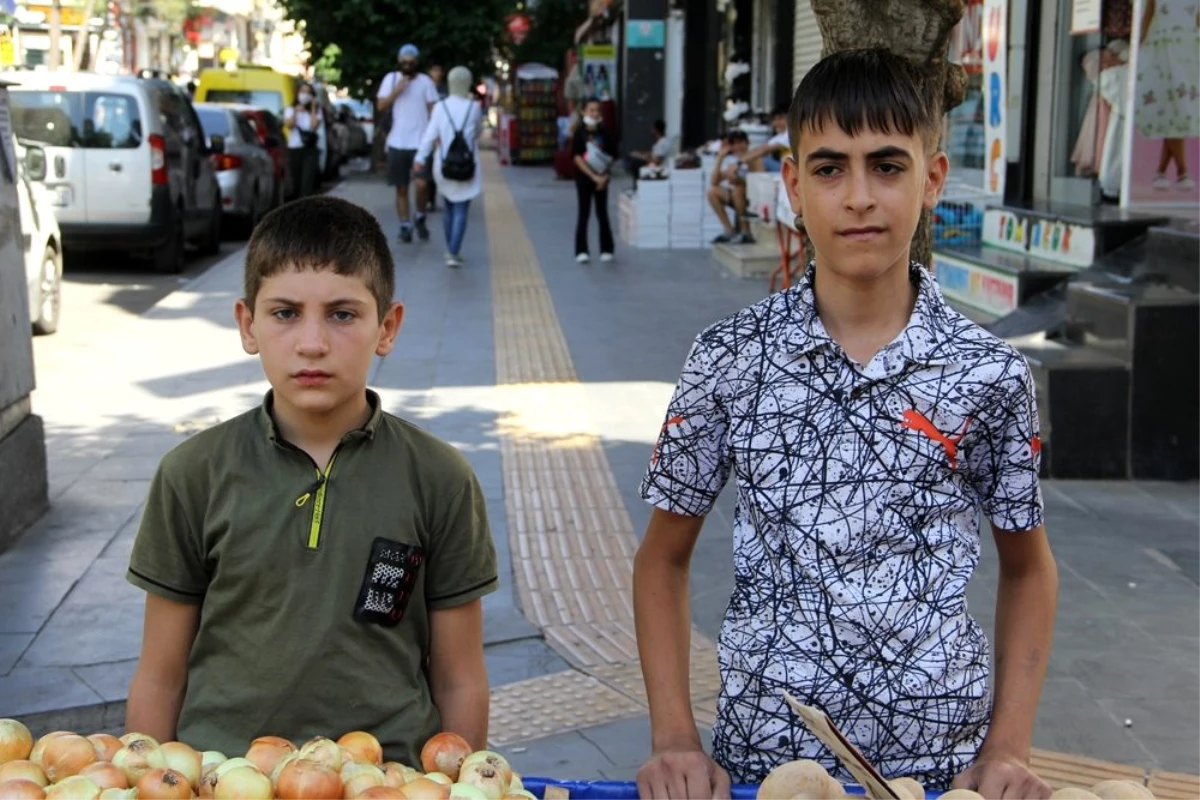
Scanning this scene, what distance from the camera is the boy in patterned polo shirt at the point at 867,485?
211cm

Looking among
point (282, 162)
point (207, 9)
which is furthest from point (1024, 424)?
point (207, 9)

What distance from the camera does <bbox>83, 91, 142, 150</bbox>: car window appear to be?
1508 cm

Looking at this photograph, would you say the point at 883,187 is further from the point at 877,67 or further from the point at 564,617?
the point at 564,617

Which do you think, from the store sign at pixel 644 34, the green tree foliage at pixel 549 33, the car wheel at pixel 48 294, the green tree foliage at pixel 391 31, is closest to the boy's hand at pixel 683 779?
the car wheel at pixel 48 294

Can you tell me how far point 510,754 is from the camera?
4.38 meters

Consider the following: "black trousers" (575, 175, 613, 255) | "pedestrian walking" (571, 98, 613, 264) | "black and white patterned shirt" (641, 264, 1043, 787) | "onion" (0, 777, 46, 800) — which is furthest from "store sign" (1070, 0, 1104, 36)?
"onion" (0, 777, 46, 800)

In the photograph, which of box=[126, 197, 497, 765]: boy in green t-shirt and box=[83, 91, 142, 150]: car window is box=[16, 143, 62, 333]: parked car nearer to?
box=[83, 91, 142, 150]: car window

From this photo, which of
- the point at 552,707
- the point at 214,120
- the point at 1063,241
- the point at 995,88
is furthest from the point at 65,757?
the point at 214,120

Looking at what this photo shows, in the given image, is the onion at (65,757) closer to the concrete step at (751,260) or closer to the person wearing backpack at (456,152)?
the concrete step at (751,260)

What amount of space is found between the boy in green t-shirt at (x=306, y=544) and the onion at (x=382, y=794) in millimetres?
453

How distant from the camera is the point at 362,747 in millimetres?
2131

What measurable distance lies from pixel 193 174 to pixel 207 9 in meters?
64.5

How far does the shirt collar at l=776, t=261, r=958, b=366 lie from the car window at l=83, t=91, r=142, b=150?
45.8 ft

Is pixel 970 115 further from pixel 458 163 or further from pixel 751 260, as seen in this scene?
pixel 458 163
